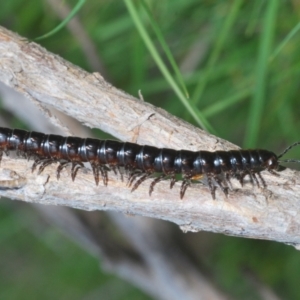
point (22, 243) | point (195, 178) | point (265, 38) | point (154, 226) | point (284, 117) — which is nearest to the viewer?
point (265, 38)

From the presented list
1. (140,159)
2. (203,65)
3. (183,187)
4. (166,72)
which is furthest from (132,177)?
(203,65)

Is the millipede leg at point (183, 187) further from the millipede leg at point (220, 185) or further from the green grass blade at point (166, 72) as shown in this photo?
the green grass blade at point (166, 72)

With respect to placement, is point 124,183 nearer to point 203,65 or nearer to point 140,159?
point 140,159

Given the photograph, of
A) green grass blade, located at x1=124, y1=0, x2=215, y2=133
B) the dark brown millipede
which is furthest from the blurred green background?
the dark brown millipede

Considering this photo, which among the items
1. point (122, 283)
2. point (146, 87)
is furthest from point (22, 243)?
point (146, 87)

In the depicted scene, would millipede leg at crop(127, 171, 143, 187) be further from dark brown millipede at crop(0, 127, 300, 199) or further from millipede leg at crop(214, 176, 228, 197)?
millipede leg at crop(214, 176, 228, 197)

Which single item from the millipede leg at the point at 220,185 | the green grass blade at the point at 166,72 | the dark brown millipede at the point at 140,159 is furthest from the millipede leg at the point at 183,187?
the green grass blade at the point at 166,72

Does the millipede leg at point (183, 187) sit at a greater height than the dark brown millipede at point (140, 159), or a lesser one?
lesser

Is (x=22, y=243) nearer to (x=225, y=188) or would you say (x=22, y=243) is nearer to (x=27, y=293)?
(x=27, y=293)
